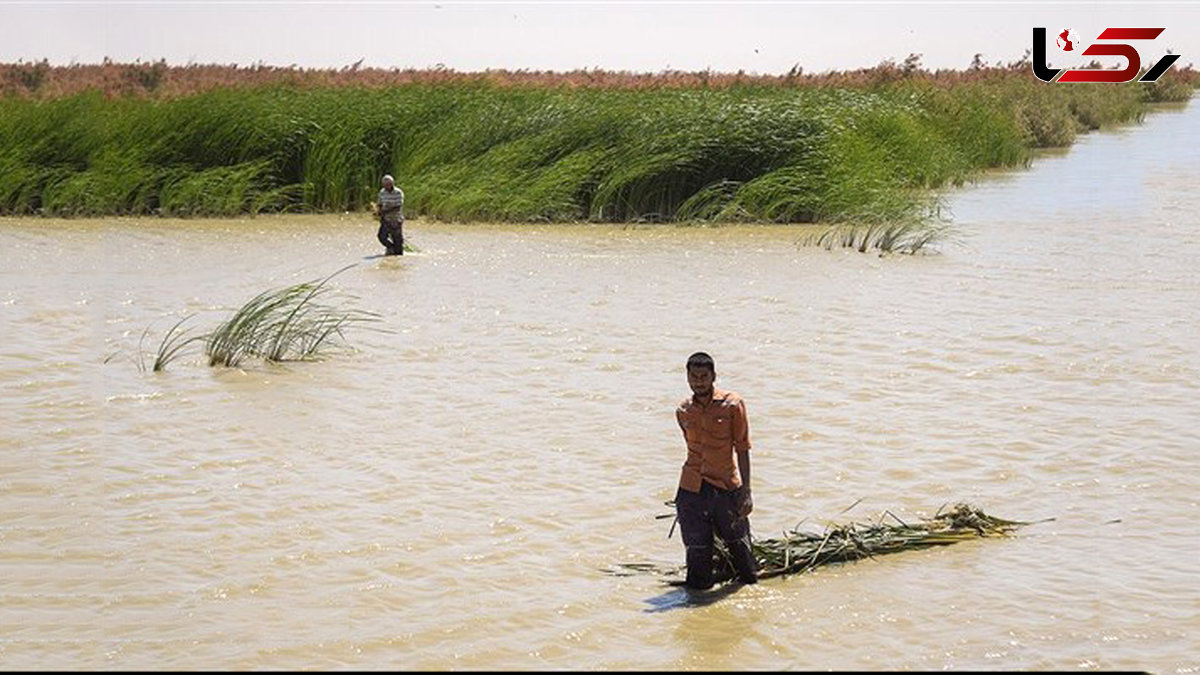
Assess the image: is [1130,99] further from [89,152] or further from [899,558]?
[899,558]

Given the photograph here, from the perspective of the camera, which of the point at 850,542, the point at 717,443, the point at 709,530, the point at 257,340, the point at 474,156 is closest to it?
the point at 717,443

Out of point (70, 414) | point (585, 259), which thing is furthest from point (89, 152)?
point (70, 414)

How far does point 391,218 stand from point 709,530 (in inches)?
579

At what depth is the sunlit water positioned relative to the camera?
815cm

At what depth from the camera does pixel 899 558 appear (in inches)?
361

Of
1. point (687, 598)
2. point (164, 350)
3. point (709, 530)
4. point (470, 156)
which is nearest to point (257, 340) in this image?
point (164, 350)

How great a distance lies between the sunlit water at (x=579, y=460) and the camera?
8.15 metres

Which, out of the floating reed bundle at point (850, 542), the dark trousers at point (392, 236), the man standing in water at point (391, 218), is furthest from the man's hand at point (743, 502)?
the dark trousers at point (392, 236)

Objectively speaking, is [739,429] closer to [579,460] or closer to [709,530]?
[709,530]

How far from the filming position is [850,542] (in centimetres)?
893

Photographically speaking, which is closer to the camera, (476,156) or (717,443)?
(717,443)

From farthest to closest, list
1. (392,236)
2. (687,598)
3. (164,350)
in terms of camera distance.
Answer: (392,236) < (164,350) < (687,598)

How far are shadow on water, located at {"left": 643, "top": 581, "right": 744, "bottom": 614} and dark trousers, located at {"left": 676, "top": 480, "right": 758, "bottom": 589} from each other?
0.16 feet

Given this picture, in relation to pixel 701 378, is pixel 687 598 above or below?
below
